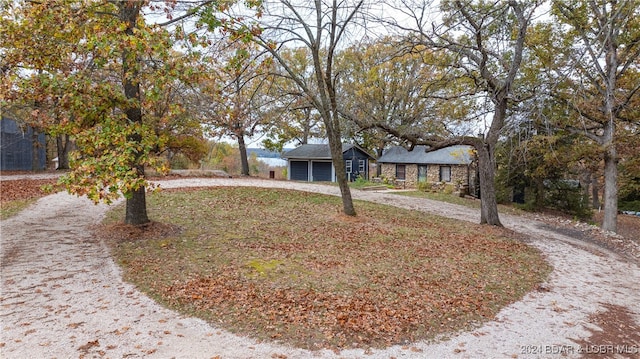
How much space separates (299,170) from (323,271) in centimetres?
2361

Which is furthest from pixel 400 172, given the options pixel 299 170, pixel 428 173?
pixel 299 170

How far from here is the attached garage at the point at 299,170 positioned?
97.4 feet

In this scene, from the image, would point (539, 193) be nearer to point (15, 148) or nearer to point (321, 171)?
point (321, 171)

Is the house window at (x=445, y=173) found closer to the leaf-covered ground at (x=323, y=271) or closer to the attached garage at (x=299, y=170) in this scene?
the attached garage at (x=299, y=170)

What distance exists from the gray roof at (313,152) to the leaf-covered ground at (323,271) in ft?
55.8

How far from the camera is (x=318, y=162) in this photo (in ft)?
96.1

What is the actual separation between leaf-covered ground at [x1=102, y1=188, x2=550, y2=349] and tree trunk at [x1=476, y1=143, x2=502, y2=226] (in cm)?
60

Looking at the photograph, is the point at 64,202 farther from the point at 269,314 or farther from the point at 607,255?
the point at 607,255

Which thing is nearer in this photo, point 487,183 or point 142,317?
point 142,317

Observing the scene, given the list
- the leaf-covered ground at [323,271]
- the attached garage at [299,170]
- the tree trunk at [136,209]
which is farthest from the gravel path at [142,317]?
the attached garage at [299,170]

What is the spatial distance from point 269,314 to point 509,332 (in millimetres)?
3202

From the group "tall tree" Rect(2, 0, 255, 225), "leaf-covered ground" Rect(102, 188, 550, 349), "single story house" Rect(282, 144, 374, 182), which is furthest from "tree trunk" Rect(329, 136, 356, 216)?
"single story house" Rect(282, 144, 374, 182)

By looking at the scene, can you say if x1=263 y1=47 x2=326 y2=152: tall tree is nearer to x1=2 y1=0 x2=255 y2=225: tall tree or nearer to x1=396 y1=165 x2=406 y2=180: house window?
x1=396 y1=165 x2=406 y2=180: house window

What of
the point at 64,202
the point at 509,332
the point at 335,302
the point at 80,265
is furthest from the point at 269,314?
the point at 64,202
